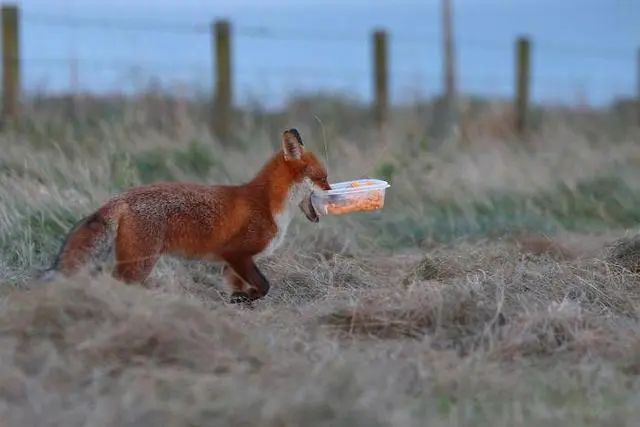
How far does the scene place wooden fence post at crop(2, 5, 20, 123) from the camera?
501 inches

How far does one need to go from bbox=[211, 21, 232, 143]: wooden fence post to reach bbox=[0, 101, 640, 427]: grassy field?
1923 mm

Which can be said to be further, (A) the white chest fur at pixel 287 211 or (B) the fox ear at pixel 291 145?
(B) the fox ear at pixel 291 145

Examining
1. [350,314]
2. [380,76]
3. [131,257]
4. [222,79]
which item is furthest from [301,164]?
[380,76]

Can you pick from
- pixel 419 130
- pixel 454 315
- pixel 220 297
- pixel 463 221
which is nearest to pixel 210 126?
pixel 419 130

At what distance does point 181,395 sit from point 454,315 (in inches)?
75.5

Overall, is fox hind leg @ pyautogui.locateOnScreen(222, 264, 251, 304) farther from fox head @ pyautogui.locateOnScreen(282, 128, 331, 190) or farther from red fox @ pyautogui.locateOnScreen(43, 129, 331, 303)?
fox head @ pyautogui.locateOnScreen(282, 128, 331, 190)

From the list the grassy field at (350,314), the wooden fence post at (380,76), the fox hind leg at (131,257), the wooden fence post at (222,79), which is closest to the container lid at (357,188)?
the grassy field at (350,314)

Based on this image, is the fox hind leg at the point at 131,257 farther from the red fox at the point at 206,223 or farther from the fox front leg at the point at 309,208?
the fox front leg at the point at 309,208

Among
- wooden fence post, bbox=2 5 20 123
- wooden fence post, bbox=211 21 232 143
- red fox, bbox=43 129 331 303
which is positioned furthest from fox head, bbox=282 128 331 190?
wooden fence post, bbox=211 21 232 143

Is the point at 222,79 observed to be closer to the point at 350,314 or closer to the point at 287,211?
the point at 287,211

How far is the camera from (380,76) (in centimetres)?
1605

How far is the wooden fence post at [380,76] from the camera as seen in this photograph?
52.5ft

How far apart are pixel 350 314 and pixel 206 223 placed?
1.32m

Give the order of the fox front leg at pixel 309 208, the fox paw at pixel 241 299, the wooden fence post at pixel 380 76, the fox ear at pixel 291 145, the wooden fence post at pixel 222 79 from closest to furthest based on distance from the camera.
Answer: the fox paw at pixel 241 299 < the fox ear at pixel 291 145 < the fox front leg at pixel 309 208 < the wooden fence post at pixel 222 79 < the wooden fence post at pixel 380 76
